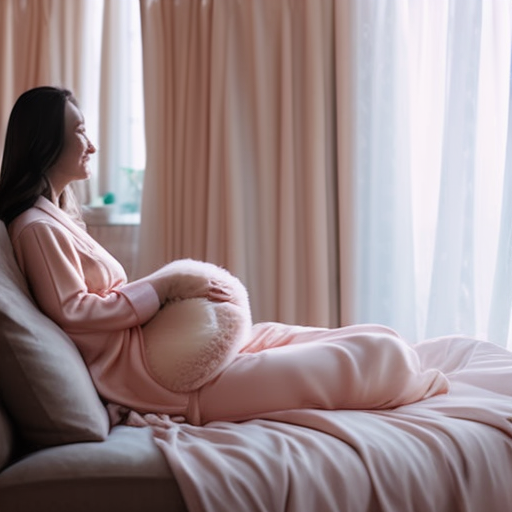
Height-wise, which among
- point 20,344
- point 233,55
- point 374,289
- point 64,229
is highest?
point 233,55

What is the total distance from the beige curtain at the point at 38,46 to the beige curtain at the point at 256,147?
17.2 inches

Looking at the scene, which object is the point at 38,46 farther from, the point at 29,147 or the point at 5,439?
the point at 5,439

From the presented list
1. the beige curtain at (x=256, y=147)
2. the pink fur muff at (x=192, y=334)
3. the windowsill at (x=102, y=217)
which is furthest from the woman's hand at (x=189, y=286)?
the windowsill at (x=102, y=217)

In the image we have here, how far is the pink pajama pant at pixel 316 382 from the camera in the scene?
5.91 ft

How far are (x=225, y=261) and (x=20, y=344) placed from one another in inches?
83.0

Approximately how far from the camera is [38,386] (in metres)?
1.60

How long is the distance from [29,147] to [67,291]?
40cm

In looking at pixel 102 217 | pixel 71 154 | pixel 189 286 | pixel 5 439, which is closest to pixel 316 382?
pixel 189 286

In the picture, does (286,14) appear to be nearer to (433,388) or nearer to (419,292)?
(419,292)

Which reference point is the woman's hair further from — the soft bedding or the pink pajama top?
the soft bedding

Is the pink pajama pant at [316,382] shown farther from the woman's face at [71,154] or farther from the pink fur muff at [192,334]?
the woman's face at [71,154]

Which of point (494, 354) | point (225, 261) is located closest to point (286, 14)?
point (225, 261)

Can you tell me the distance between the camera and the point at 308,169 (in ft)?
11.4

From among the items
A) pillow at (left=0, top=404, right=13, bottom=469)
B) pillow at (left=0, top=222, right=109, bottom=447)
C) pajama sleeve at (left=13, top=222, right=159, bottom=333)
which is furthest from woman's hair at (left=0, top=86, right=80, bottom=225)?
pillow at (left=0, top=404, right=13, bottom=469)
